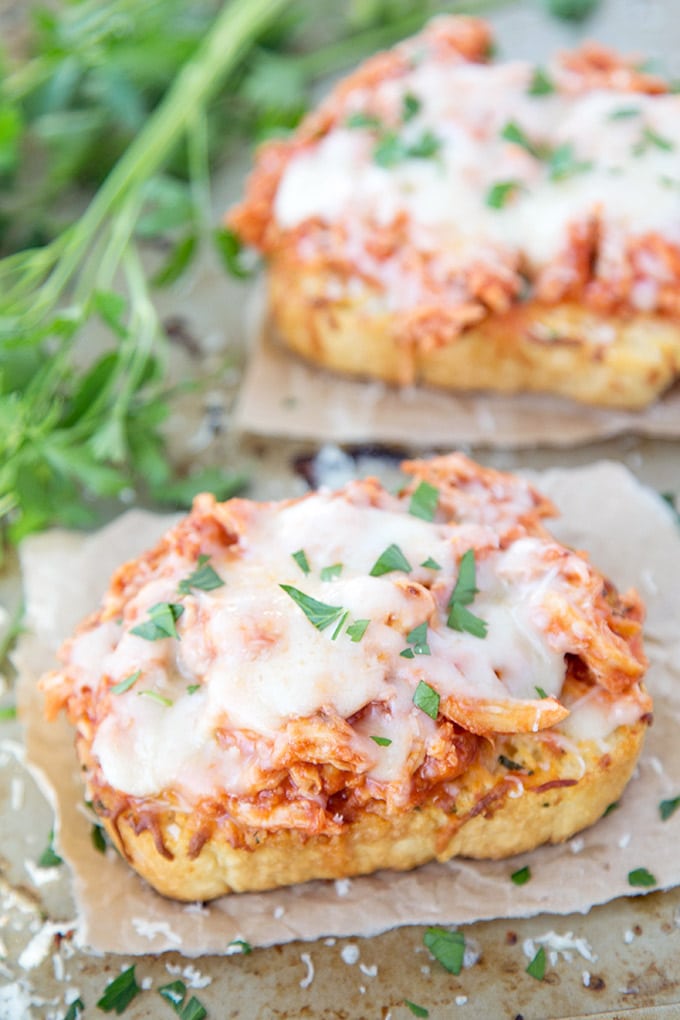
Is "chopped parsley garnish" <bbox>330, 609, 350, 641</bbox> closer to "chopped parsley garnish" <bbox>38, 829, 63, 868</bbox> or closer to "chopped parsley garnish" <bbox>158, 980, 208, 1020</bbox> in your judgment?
"chopped parsley garnish" <bbox>158, 980, 208, 1020</bbox>

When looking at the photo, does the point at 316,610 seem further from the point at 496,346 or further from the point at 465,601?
the point at 496,346

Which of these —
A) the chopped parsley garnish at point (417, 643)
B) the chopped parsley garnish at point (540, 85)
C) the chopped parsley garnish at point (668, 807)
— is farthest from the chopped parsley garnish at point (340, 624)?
the chopped parsley garnish at point (540, 85)

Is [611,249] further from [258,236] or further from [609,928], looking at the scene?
[609,928]

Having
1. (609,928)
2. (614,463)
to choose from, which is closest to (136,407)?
(614,463)

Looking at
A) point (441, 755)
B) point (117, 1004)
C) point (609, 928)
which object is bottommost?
point (609, 928)

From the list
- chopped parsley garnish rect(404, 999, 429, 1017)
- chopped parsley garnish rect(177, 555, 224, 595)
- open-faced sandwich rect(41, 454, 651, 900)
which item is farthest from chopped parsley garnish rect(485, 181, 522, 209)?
chopped parsley garnish rect(404, 999, 429, 1017)

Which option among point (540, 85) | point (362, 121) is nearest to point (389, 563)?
point (362, 121)
